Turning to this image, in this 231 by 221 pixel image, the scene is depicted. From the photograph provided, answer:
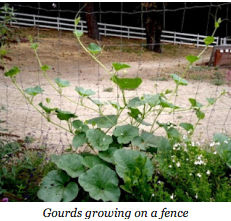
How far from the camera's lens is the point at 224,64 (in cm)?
1082

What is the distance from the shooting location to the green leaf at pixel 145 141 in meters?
2.39

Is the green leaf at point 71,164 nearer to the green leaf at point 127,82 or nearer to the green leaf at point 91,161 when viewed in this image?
the green leaf at point 91,161

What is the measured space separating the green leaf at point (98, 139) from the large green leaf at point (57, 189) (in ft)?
0.92

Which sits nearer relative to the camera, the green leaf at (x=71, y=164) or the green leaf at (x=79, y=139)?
the green leaf at (x=71, y=164)

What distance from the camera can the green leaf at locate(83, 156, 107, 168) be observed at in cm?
224

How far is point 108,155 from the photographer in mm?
2330

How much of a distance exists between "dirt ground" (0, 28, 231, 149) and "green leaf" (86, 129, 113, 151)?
1.56 feet

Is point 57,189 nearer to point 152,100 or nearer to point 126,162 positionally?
point 126,162

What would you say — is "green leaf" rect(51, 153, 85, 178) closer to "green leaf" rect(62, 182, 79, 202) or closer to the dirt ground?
"green leaf" rect(62, 182, 79, 202)

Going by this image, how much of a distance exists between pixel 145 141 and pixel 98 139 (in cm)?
34

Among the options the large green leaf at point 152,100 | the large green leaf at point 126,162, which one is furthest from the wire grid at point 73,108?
the large green leaf at point 126,162
